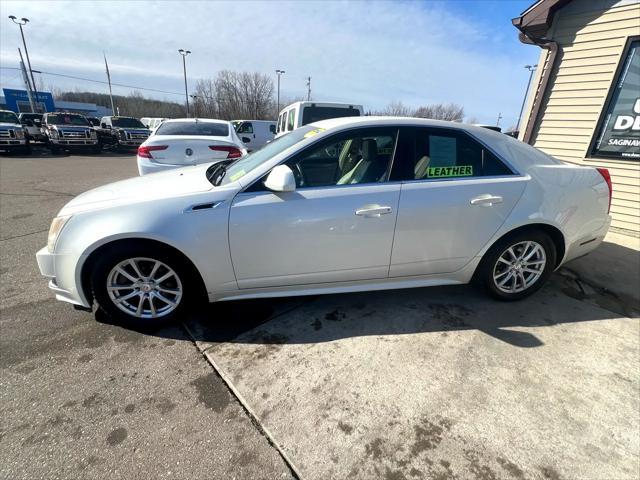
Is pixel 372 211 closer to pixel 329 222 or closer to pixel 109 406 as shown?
pixel 329 222

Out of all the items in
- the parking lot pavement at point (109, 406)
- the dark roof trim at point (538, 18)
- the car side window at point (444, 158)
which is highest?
the dark roof trim at point (538, 18)

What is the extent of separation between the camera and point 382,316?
9.51 feet

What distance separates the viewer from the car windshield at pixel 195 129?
620 cm

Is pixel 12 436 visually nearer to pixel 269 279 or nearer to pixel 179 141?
pixel 269 279

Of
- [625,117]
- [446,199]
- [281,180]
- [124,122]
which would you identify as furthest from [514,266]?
[124,122]

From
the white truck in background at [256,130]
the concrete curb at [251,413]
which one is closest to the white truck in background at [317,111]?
the concrete curb at [251,413]

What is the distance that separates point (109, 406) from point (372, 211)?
2145mm

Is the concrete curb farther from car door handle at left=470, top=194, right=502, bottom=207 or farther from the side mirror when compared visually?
car door handle at left=470, top=194, right=502, bottom=207

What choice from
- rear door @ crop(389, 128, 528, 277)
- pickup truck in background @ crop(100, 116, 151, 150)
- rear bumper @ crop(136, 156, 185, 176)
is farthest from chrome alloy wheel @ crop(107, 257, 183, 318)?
pickup truck in background @ crop(100, 116, 151, 150)

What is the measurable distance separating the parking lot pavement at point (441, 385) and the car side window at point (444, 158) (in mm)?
1225

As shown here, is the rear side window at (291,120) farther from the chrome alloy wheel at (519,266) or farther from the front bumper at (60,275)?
the front bumper at (60,275)

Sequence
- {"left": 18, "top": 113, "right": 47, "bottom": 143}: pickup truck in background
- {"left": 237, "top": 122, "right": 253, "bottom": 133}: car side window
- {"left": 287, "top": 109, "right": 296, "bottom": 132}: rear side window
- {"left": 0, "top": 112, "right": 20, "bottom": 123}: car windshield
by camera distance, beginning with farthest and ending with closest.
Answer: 1. {"left": 18, "top": 113, "right": 47, "bottom": 143}: pickup truck in background
2. {"left": 237, "top": 122, "right": 253, "bottom": 133}: car side window
3. {"left": 0, "top": 112, "right": 20, "bottom": 123}: car windshield
4. {"left": 287, "top": 109, "right": 296, "bottom": 132}: rear side window

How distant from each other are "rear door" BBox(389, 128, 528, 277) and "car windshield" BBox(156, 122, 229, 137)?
4688 mm

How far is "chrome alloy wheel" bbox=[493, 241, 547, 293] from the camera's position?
3.04 m
